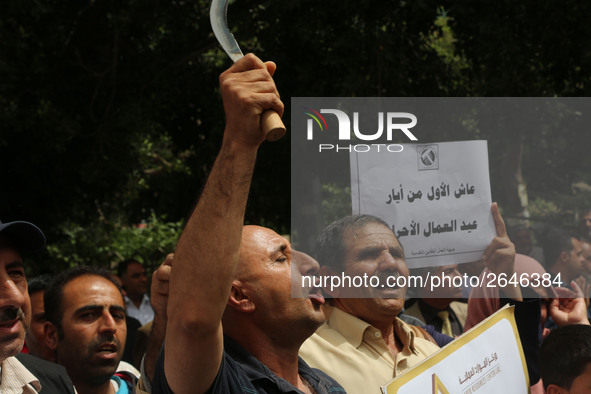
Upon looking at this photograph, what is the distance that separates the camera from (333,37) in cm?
784

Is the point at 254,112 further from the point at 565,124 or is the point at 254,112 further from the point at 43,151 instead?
the point at 43,151

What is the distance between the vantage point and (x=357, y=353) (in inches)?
123

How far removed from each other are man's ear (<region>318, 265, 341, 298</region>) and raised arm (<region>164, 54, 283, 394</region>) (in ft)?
3.03

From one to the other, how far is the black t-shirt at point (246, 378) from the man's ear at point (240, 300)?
111mm

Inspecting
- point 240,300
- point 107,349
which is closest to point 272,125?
point 240,300

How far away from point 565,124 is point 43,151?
7.03 m

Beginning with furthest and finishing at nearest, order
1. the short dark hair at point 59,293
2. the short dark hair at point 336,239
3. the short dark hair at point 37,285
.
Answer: the short dark hair at point 37,285
the short dark hair at point 59,293
the short dark hair at point 336,239

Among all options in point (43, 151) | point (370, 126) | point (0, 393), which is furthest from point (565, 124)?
point (43, 151)

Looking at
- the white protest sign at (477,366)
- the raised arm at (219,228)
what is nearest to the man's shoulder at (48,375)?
the raised arm at (219,228)

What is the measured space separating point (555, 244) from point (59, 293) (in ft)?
7.52

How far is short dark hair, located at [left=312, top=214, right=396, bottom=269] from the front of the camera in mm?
2785

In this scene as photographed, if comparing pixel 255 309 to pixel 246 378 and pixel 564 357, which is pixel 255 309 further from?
pixel 564 357

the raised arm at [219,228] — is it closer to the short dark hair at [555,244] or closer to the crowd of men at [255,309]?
the crowd of men at [255,309]

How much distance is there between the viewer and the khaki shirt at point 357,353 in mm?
3010
